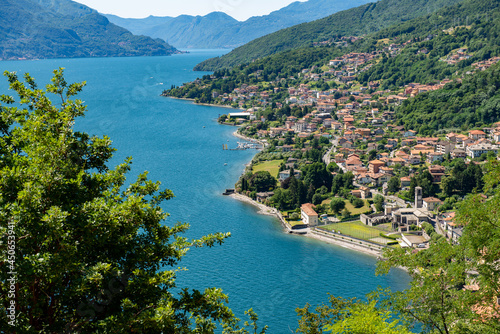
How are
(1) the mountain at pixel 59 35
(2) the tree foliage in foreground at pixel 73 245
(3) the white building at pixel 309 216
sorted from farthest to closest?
(1) the mountain at pixel 59 35
(3) the white building at pixel 309 216
(2) the tree foliage in foreground at pixel 73 245

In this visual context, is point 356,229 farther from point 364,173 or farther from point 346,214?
point 364,173

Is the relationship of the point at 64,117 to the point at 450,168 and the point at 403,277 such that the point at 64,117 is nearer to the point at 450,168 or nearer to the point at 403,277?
the point at 403,277

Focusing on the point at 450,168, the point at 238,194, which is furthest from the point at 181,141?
the point at 450,168

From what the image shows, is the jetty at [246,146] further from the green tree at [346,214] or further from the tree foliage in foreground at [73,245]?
the tree foliage in foreground at [73,245]

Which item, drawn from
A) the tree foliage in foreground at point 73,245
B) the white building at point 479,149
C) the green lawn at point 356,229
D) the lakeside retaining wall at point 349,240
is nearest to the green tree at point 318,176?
the green lawn at point 356,229

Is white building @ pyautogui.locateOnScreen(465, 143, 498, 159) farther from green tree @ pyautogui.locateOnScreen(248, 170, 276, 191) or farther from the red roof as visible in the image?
green tree @ pyautogui.locateOnScreen(248, 170, 276, 191)

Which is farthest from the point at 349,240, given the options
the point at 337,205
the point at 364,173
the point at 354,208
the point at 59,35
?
the point at 59,35
